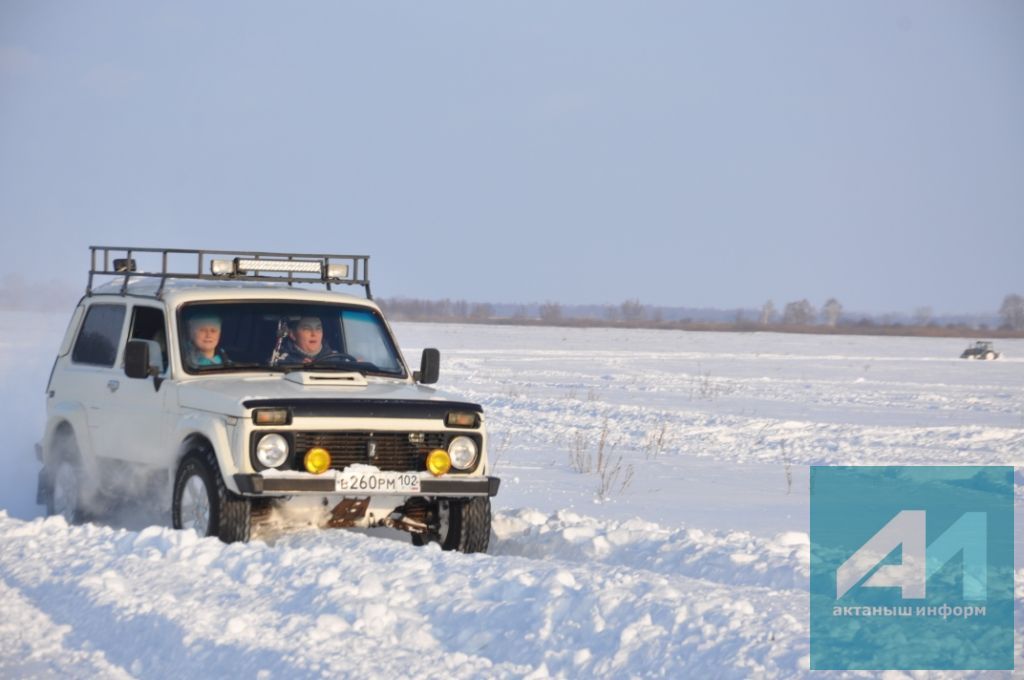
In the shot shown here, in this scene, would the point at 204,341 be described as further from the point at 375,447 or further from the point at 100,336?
the point at 375,447

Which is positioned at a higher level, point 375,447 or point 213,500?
point 375,447

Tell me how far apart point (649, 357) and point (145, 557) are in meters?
43.3

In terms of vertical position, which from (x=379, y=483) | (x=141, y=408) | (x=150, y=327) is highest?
(x=150, y=327)

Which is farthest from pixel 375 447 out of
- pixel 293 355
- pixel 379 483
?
→ pixel 293 355

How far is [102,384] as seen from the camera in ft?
31.8

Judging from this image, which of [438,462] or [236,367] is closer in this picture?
[438,462]

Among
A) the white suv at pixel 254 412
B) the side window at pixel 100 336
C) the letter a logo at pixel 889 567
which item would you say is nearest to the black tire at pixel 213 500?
the white suv at pixel 254 412

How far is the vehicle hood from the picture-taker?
7852mm

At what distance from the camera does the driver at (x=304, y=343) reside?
356 inches

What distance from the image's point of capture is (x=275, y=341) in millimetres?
9070

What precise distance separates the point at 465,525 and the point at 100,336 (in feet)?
11.7

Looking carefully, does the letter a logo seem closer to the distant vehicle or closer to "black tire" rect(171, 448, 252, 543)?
"black tire" rect(171, 448, 252, 543)

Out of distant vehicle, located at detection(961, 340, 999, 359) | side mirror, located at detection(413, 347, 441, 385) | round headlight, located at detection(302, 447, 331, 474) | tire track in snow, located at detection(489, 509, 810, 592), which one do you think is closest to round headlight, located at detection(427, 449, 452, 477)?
round headlight, located at detection(302, 447, 331, 474)

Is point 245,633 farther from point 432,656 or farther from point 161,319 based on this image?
point 161,319
